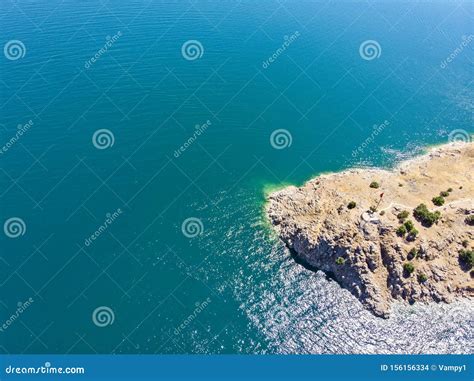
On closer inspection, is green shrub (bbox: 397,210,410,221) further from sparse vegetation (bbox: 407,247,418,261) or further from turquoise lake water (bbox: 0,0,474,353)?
turquoise lake water (bbox: 0,0,474,353)

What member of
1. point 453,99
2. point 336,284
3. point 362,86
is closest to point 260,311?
point 336,284

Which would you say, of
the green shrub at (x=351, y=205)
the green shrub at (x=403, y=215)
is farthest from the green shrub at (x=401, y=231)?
the green shrub at (x=351, y=205)

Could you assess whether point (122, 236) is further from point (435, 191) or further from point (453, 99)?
point (453, 99)

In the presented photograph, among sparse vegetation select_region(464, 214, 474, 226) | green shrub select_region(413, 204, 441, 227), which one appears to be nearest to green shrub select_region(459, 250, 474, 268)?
sparse vegetation select_region(464, 214, 474, 226)

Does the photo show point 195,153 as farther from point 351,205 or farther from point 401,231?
point 401,231

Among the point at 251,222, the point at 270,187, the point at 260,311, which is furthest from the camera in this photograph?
the point at 270,187

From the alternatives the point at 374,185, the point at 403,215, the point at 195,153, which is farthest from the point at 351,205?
the point at 195,153
